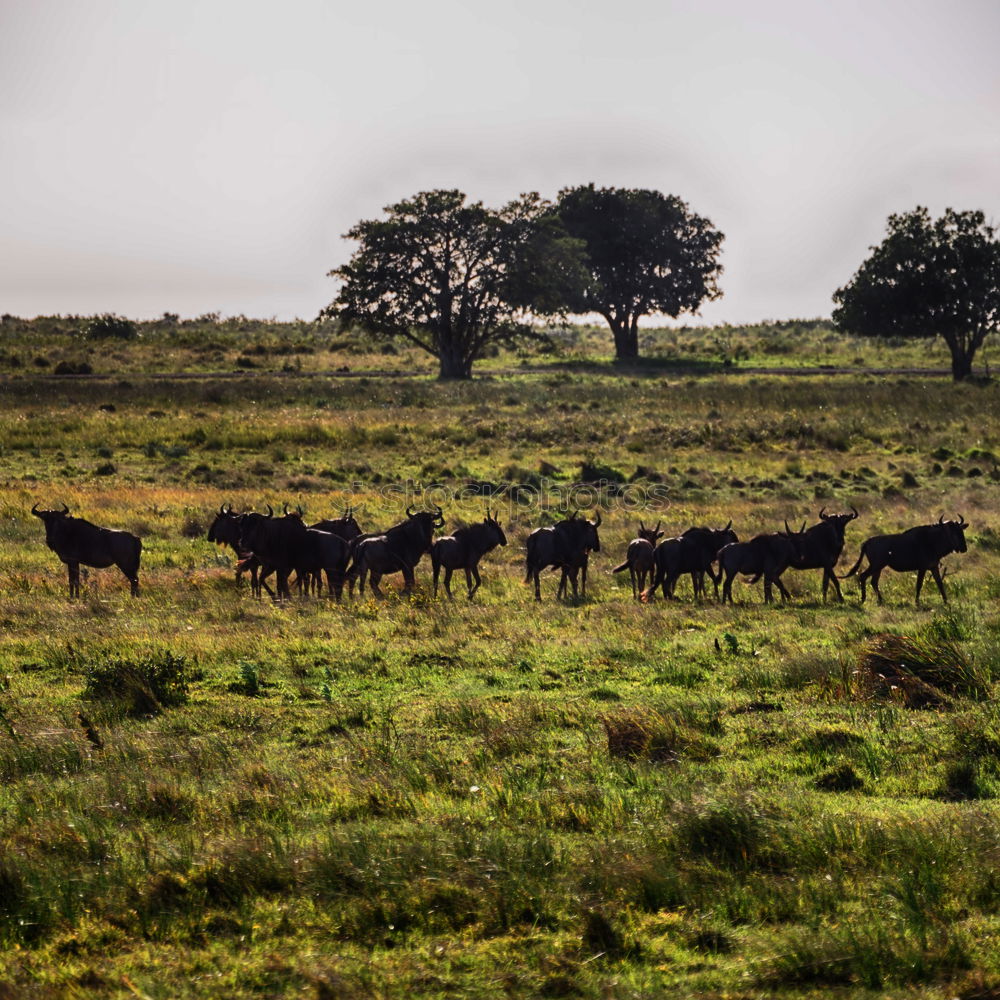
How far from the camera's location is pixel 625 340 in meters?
96.4

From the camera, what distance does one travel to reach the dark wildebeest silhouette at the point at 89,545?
20.6 meters

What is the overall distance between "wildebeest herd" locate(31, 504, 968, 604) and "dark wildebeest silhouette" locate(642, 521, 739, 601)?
2 centimetres

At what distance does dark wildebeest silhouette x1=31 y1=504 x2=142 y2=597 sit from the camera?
67.5 feet

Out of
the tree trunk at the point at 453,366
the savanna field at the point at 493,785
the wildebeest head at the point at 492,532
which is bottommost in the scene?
the savanna field at the point at 493,785

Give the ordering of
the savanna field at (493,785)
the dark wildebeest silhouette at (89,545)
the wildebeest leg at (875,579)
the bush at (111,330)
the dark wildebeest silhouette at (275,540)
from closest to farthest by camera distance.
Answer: the savanna field at (493,785), the dark wildebeest silhouette at (89,545), the dark wildebeest silhouette at (275,540), the wildebeest leg at (875,579), the bush at (111,330)

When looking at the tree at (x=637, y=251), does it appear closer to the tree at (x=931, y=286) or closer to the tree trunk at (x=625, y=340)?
the tree trunk at (x=625, y=340)

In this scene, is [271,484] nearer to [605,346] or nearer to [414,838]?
[414,838]

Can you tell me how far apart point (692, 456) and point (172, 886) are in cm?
3489

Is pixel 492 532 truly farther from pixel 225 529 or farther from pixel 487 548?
pixel 225 529

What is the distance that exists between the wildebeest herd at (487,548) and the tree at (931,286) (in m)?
56.2

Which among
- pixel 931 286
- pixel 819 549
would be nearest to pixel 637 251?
pixel 931 286

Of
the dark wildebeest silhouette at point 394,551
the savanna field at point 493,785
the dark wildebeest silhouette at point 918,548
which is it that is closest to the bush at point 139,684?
the savanna field at point 493,785

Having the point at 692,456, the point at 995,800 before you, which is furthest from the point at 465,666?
the point at 692,456

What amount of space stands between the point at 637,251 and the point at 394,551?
270 ft
